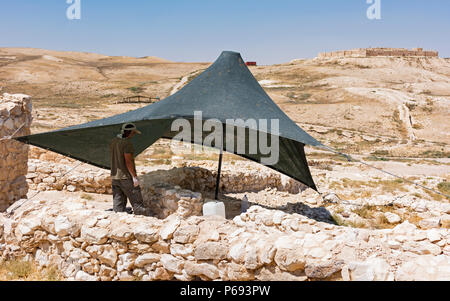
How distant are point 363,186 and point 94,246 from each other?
36.0 ft

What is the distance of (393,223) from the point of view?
8.01 m

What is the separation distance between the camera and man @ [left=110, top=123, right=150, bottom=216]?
17.8 feet

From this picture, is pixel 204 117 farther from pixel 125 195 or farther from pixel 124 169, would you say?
pixel 125 195

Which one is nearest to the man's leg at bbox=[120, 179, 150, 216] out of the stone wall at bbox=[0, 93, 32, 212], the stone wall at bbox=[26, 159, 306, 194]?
the stone wall at bbox=[26, 159, 306, 194]

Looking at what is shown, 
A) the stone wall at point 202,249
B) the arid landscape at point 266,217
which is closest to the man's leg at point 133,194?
the arid landscape at point 266,217

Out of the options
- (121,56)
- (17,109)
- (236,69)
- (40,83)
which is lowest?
(17,109)

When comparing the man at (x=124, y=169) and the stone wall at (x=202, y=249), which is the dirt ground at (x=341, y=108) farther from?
the stone wall at (x=202, y=249)

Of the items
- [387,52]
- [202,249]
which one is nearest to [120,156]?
[202,249]

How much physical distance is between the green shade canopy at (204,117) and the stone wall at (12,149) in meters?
0.36

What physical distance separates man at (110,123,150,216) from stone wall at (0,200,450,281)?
81 cm

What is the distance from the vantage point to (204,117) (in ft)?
21.6

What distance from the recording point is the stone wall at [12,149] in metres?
6.50

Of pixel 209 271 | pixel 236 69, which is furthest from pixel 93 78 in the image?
pixel 209 271

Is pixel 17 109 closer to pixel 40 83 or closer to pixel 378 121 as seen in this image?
pixel 378 121
